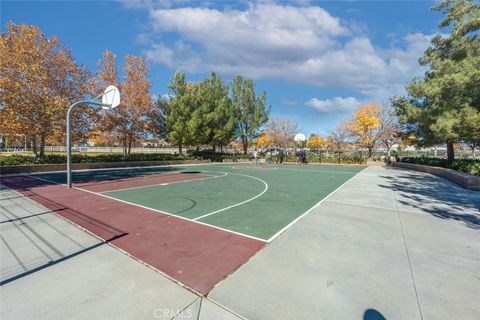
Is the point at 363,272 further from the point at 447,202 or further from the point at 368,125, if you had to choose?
the point at 368,125

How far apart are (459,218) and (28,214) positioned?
1246cm

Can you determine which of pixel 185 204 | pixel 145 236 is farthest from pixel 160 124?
pixel 145 236

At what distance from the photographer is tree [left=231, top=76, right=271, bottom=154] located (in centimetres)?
3934

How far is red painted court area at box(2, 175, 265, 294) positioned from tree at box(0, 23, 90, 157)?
13516mm

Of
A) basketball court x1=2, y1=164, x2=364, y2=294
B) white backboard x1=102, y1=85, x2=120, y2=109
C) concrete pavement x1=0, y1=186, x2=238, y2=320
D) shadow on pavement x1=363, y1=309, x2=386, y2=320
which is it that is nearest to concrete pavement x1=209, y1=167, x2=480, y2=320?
shadow on pavement x1=363, y1=309, x2=386, y2=320

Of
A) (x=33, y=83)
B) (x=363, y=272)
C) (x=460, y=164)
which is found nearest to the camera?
(x=363, y=272)

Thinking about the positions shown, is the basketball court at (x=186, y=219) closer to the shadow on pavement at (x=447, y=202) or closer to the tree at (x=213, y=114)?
the shadow on pavement at (x=447, y=202)

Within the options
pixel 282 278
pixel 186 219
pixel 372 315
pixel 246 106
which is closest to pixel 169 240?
pixel 186 219

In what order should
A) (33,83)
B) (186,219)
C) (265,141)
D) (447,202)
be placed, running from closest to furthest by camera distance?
(186,219), (447,202), (33,83), (265,141)

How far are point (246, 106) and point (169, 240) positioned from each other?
35698mm

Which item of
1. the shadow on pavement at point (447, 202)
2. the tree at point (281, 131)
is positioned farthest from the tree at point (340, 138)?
the shadow on pavement at point (447, 202)

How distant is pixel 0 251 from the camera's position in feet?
15.2

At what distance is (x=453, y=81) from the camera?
1452 centimetres

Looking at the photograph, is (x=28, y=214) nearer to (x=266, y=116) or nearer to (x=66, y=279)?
(x=66, y=279)
